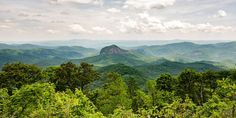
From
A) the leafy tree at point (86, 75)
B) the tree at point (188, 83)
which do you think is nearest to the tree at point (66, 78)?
the leafy tree at point (86, 75)

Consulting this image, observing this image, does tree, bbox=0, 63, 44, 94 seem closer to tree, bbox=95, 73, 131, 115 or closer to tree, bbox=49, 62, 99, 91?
tree, bbox=49, 62, 99, 91

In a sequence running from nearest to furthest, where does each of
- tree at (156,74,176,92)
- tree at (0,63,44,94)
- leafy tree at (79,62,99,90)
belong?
tree at (0,63,44,94)
leafy tree at (79,62,99,90)
tree at (156,74,176,92)

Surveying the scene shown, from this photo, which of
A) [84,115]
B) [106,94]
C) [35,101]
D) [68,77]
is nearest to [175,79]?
[106,94]

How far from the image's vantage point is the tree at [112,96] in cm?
7394

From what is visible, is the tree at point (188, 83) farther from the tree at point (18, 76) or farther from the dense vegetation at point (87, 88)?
the tree at point (18, 76)

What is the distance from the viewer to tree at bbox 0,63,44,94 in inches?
2933

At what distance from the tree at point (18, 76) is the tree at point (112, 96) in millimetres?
19278

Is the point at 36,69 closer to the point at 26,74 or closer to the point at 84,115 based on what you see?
the point at 26,74

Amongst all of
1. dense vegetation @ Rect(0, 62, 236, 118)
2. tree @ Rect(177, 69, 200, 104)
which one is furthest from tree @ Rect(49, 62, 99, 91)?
tree @ Rect(177, 69, 200, 104)

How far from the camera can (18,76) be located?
7575cm

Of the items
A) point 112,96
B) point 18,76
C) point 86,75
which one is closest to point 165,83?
point 112,96

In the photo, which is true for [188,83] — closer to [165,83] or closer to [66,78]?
[165,83]

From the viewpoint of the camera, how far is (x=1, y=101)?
155ft

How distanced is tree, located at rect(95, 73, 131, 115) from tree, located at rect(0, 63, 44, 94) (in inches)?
759
